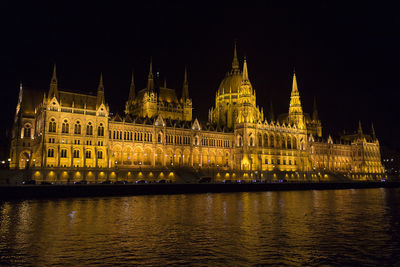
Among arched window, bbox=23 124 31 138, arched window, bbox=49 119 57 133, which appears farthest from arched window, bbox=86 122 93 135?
arched window, bbox=23 124 31 138

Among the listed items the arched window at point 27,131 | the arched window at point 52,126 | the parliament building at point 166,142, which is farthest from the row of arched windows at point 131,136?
the arched window at point 27,131

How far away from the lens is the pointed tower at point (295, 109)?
137 metres

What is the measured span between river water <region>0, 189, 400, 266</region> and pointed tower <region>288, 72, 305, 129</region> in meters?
94.9

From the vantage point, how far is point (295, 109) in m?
138

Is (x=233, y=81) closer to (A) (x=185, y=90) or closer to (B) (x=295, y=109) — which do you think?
(A) (x=185, y=90)

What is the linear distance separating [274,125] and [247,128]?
43.1 ft

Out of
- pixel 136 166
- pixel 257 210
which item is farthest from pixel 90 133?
pixel 257 210

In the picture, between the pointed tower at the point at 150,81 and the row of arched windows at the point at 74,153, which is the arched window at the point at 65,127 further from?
the pointed tower at the point at 150,81

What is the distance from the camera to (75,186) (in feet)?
213

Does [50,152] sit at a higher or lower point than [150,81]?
lower

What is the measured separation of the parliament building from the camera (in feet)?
284

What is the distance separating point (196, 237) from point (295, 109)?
116m

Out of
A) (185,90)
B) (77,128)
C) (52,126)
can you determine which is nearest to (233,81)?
(185,90)

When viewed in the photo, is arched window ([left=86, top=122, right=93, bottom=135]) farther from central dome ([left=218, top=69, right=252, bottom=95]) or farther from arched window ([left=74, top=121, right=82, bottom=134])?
central dome ([left=218, top=69, right=252, bottom=95])
